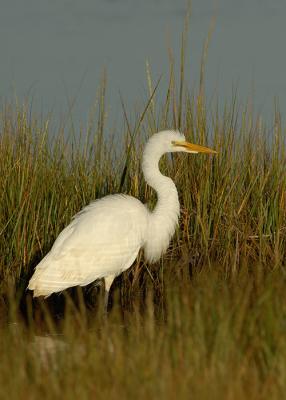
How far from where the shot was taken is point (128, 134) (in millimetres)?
7727

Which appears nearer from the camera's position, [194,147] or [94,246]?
[94,246]

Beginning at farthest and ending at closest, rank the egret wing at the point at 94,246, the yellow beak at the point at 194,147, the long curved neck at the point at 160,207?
the yellow beak at the point at 194,147
the long curved neck at the point at 160,207
the egret wing at the point at 94,246

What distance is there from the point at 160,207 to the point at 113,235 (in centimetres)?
47

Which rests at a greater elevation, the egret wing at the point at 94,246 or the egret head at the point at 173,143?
the egret head at the point at 173,143

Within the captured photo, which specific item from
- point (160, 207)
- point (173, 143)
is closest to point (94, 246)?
point (160, 207)

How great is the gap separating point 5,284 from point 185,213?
159 centimetres

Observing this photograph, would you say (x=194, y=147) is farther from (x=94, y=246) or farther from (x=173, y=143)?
(x=94, y=246)

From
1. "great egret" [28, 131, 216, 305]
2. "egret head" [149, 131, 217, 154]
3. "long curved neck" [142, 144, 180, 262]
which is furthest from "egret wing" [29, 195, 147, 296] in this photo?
"egret head" [149, 131, 217, 154]

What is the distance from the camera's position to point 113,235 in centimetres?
676

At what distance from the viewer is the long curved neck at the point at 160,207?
6.91 meters

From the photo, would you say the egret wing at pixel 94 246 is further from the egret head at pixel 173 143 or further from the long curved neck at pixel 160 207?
the egret head at pixel 173 143

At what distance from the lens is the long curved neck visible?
22.7 ft

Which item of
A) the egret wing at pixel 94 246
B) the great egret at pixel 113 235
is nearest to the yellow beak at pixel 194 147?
the great egret at pixel 113 235

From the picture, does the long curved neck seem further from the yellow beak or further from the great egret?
the yellow beak
